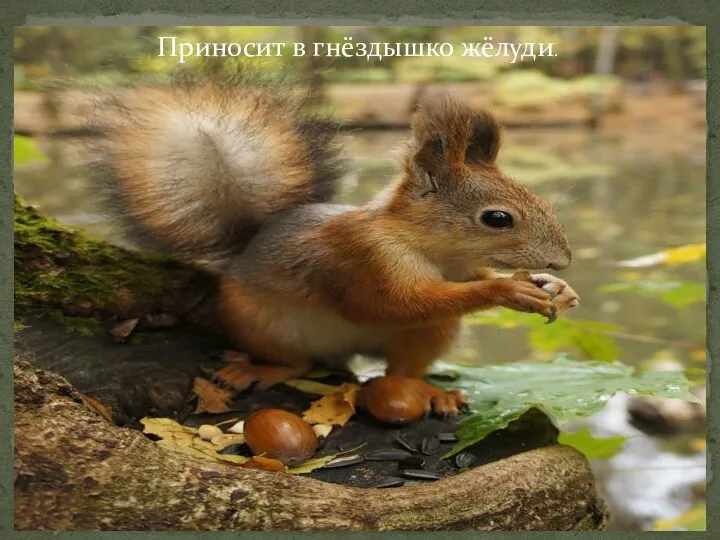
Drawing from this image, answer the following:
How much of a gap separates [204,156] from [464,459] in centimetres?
100

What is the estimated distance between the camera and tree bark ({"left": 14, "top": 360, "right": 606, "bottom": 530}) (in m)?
1.37

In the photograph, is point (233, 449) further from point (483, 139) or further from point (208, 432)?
point (483, 139)

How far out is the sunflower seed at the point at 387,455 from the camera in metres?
1.67

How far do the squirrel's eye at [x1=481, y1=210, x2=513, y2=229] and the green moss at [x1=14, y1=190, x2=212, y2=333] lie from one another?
0.91 meters

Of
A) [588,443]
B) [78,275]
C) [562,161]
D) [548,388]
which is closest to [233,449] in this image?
[78,275]

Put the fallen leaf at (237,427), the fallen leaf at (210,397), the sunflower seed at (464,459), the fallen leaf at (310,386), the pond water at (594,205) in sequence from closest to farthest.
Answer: the sunflower seed at (464,459), the fallen leaf at (237,427), the fallen leaf at (210,397), the fallen leaf at (310,386), the pond water at (594,205)

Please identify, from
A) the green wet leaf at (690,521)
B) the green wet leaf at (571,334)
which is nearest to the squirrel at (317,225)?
the green wet leaf at (571,334)

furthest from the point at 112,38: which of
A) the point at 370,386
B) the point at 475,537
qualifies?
the point at 475,537

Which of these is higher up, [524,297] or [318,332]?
[524,297]

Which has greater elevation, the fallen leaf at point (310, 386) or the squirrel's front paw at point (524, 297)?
the squirrel's front paw at point (524, 297)

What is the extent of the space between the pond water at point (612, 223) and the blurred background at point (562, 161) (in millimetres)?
11

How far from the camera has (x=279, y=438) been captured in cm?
160

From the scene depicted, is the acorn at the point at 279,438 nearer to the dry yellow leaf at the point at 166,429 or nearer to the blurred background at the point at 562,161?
the dry yellow leaf at the point at 166,429

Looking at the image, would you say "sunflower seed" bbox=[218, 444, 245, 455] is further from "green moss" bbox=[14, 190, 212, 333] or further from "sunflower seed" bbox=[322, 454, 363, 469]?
"green moss" bbox=[14, 190, 212, 333]
